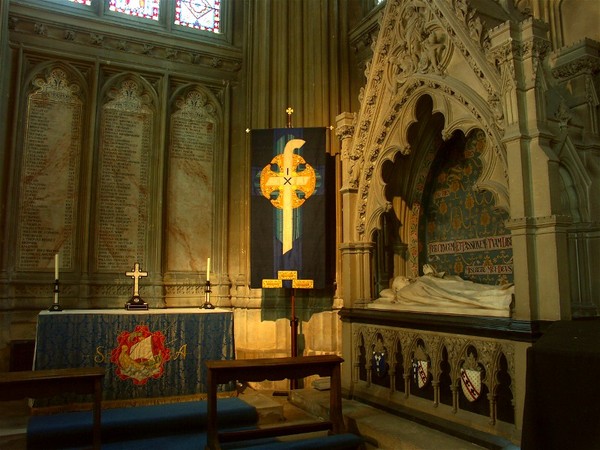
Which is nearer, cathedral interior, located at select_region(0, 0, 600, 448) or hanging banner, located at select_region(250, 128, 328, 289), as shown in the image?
cathedral interior, located at select_region(0, 0, 600, 448)

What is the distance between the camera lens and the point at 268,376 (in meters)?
4.21

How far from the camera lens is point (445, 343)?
14.1ft

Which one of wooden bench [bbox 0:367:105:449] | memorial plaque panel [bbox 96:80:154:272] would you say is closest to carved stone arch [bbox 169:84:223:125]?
memorial plaque panel [bbox 96:80:154:272]

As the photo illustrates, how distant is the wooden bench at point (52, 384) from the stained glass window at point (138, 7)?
17.1ft

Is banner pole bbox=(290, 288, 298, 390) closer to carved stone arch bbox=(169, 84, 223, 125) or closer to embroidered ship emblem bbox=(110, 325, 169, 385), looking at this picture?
embroidered ship emblem bbox=(110, 325, 169, 385)

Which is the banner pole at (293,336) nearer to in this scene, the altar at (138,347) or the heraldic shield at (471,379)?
the altar at (138,347)

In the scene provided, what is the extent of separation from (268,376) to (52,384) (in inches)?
62.3

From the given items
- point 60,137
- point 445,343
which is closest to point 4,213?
point 60,137

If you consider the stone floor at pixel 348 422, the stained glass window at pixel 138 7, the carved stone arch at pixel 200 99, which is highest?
the stained glass window at pixel 138 7

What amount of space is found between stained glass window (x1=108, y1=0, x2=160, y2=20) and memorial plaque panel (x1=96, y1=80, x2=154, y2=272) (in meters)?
1.05

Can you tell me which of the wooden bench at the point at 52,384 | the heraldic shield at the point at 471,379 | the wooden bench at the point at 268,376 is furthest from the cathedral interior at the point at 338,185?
the wooden bench at the point at 52,384

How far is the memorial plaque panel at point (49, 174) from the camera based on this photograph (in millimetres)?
6246

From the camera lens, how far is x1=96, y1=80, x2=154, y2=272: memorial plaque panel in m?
6.64

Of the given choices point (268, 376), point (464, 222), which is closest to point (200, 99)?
point (464, 222)
